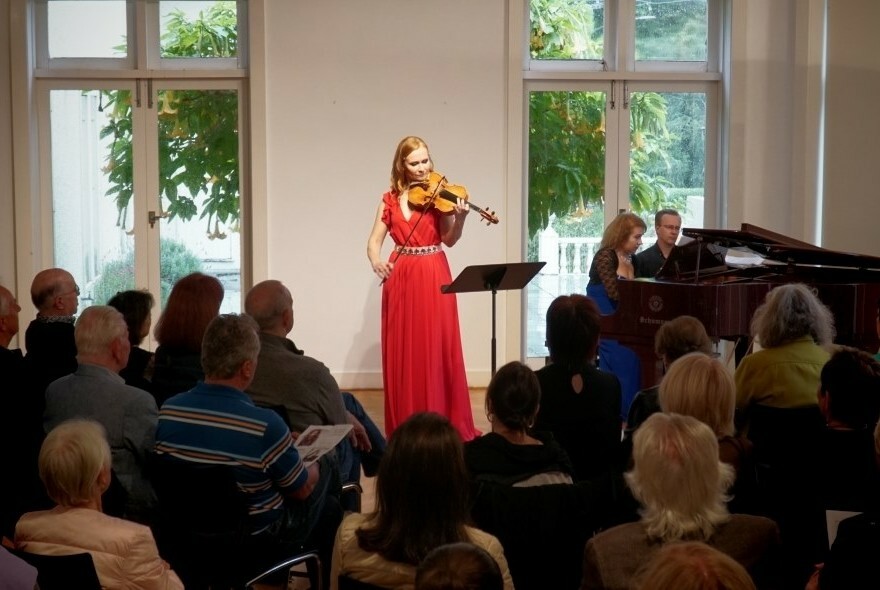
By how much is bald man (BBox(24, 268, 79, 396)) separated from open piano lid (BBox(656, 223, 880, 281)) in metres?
2.91

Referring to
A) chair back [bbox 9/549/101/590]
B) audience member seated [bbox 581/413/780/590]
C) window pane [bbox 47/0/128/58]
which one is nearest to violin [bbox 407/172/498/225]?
window pane [bbox 47/0/128/58]

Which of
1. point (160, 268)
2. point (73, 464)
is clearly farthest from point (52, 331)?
point (160, 268)

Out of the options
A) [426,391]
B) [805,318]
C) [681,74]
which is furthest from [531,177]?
[805,318]

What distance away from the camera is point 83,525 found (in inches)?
103

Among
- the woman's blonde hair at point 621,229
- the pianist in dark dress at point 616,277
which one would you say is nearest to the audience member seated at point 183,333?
the pianist in dark dress at point 616,277

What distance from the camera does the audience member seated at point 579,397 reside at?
11.9 feet

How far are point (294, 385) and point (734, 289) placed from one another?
8.32ft

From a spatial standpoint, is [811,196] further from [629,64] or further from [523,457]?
[523,457]

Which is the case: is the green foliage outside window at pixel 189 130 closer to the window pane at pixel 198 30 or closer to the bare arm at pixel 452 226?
the window pane at pixel 198 30

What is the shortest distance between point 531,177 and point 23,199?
3785mm

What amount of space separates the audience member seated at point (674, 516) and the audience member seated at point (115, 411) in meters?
1.52

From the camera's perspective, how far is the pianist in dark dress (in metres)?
6.57

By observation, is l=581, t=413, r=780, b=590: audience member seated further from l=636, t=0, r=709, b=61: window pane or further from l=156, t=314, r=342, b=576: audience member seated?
l=636, t=0, r=709, b=61: window pane

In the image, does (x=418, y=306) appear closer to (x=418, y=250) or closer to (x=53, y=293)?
(x=418, y=250)
